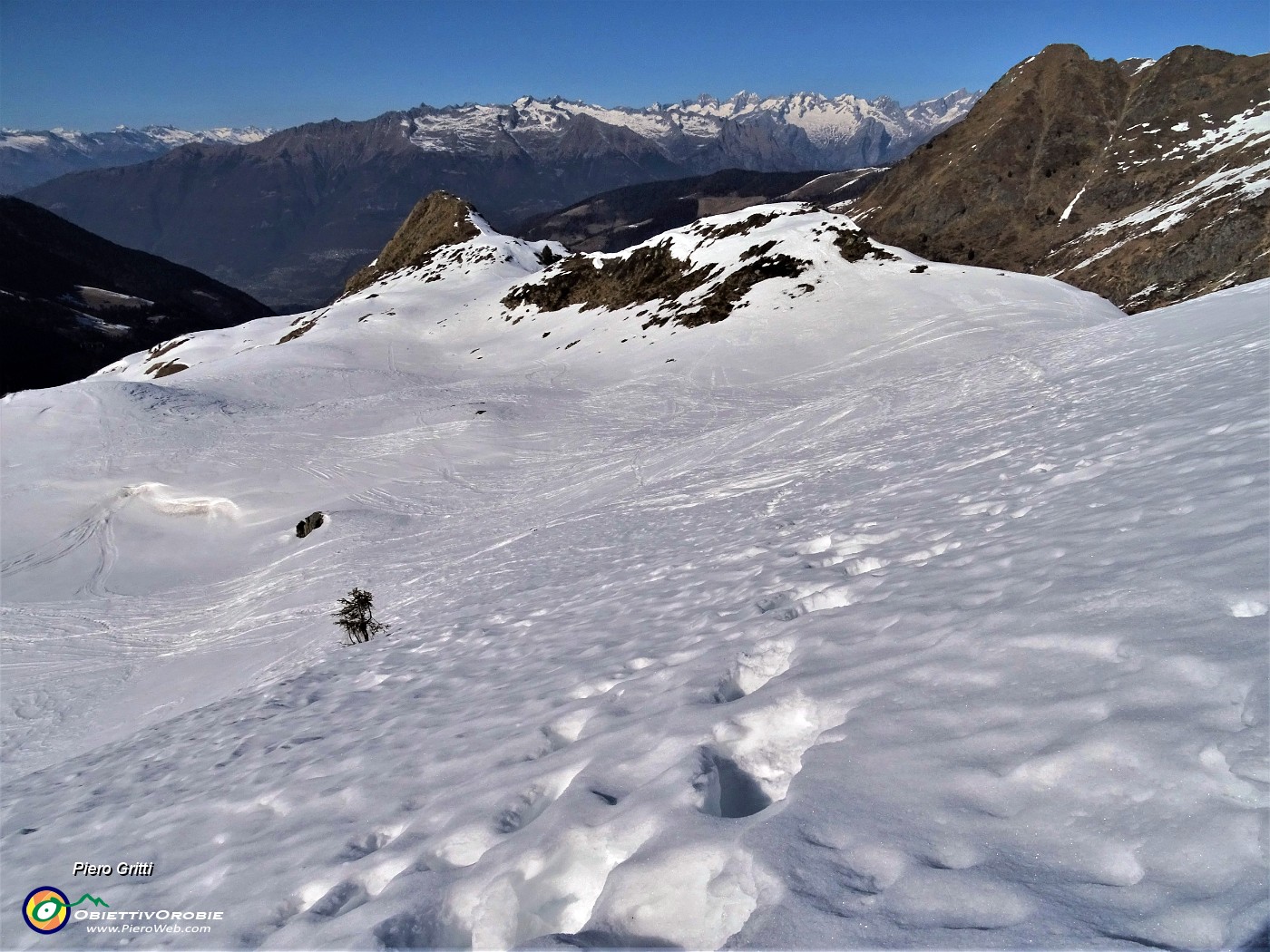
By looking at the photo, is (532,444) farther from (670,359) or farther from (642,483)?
(670,359)

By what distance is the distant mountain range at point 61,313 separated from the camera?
13675 cm

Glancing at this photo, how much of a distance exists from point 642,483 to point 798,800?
16771 mm

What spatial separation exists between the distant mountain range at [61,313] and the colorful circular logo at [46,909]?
161382 millimetres

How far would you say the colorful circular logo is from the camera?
4711 millimetres

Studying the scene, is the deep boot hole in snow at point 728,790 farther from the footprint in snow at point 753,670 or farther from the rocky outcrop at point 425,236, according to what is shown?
the rocky outcrop at point 425,236

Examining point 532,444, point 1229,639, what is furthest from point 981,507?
point 532,444

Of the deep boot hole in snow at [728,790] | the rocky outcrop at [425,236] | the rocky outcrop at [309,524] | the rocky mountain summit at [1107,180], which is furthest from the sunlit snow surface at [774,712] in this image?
the rocky outcrop at [425,236]

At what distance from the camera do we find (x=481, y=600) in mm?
11930

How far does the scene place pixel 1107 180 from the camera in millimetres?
100500

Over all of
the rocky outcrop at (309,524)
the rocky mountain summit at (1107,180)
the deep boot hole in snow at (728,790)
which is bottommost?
the deep boot hole in snow at (728,790)

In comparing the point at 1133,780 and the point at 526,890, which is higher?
the point at 1133,780

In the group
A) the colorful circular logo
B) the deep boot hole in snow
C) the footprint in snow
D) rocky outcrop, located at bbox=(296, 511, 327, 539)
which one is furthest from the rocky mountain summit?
the colorful circular logo

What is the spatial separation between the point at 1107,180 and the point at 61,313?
762ft

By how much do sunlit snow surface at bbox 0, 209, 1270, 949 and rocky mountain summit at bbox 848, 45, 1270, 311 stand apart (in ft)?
214
